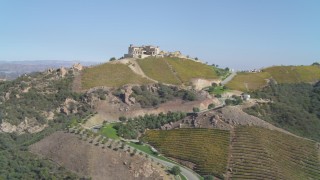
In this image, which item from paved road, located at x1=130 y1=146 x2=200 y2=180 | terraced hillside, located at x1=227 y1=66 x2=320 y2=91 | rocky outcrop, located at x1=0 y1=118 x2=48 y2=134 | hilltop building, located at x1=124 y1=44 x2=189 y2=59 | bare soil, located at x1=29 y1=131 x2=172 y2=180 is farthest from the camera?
hilltop building, located at x1=124 y1=44 x2=189 y2=59

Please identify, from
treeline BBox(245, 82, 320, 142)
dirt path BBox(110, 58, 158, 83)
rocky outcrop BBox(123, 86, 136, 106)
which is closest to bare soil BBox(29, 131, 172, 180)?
rocky outcrop BBox(123, 86, 136, 106)

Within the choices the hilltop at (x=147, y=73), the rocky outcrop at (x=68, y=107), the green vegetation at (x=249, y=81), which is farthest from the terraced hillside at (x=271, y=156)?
the rocky outcrop at (x=68, y=107)

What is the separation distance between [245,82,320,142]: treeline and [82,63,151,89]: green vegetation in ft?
120

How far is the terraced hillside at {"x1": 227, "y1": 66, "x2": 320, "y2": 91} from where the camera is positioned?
130 meters

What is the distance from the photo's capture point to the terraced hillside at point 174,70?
416 feet

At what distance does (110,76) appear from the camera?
123 metres

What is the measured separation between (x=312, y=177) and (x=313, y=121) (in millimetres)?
26700

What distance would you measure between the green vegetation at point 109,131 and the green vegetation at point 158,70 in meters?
32.2

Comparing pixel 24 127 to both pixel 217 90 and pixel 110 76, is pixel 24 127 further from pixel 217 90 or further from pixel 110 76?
pixel 217 90

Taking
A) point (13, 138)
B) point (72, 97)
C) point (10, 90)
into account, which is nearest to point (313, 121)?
point (72, 97)

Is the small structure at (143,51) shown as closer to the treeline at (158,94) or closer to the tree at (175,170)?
the treeline at (158,94)

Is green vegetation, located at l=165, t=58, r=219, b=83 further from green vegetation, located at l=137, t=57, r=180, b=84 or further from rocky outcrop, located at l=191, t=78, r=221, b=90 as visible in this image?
green vegetation, located at l=137, t=57, r=180, b=84

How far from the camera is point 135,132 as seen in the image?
9281 centimetres

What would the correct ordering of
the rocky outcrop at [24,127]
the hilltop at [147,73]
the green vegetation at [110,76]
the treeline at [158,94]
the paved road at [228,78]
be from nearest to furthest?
the rocky outcrop at [24,127], the treeline at [158,94], the green vegetation at [110,76], the hilltop at [147,73], the paved road at [228,78]
